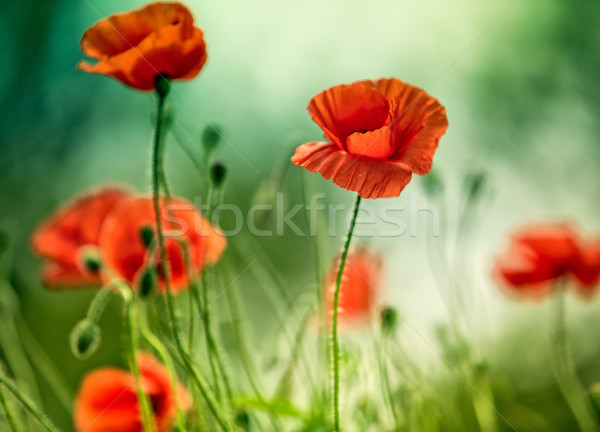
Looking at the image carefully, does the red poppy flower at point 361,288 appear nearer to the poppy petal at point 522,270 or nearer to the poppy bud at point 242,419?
the poppy petal at point 522,270

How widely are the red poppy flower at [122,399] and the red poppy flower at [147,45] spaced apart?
44 centimetres

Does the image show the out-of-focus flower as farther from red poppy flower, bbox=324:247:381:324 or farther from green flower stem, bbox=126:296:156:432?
green flower stem, bbox=126:296:156:432

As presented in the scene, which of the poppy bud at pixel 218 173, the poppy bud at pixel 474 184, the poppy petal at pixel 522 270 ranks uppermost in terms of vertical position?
the poppy bud at pixel 474 184

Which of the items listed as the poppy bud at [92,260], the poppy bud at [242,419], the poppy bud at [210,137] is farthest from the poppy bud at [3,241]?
the poppy bud at [242,419]

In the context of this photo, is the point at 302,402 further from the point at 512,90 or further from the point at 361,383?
the point at 512,90

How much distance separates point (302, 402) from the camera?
3.82 ft

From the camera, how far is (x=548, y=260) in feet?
4.32

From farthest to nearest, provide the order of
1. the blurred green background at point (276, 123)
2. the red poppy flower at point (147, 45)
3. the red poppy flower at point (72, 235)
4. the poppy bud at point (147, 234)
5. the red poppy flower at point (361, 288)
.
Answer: the blurred green background at point (276, 123)
the red poppy flower at point (361, 288)
the red poppy flower at point (72, 235)
the poppy bud at point (147, 234)
the red poppy flower at point (147, 45)

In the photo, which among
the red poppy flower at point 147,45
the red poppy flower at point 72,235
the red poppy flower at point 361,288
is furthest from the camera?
the red poppy flower at point 361,288

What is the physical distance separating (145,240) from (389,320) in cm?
38

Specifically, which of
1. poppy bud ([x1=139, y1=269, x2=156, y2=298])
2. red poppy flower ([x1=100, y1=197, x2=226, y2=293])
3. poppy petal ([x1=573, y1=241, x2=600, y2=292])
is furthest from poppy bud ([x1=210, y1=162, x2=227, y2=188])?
poppy petal ([x1=573, y1=241, x2=600, y2=292])

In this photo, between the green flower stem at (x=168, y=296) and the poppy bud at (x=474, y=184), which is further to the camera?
the poppy bud at (x=474, y=184)

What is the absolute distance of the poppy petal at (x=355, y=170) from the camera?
697 mm

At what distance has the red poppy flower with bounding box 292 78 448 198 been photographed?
705 millimetres
